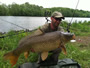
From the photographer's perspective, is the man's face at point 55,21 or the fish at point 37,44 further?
the man's face at point 55,21

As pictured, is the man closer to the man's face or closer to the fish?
the man's face

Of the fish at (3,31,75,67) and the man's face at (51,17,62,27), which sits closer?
the fish at (3,31,75,67)

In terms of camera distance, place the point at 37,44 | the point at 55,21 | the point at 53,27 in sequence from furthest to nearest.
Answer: the point at 53,27 → the point at 55,21 → the point at 37,44

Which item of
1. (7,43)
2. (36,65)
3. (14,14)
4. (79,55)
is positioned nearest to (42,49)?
(36,65)

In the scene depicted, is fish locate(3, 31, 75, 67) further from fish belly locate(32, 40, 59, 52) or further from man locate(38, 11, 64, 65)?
man locate(38, 11, 64, 65)

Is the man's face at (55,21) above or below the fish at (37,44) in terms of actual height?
above

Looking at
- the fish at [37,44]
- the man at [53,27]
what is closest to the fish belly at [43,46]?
the fish at [37,44]

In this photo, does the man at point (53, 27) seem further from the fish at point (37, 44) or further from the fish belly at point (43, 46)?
the fish belly at point (43, 46)

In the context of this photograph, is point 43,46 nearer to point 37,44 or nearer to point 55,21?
point 37,44

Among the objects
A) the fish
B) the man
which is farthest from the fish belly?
the man

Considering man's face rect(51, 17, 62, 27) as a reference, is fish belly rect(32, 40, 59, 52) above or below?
below

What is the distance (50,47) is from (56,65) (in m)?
1.01

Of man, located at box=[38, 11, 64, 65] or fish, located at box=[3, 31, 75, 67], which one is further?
man, located at box=[38, 11, 64, 65]

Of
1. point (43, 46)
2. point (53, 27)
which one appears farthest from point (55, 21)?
point (43, 46)
